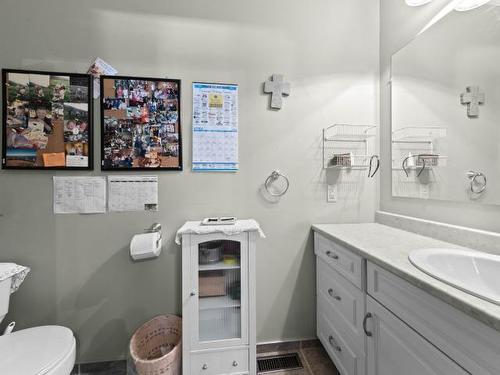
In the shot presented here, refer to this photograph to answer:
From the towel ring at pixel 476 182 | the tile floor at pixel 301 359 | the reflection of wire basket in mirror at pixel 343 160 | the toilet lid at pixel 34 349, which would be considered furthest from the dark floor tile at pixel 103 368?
the towel ring at pixel 476 182

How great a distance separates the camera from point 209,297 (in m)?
1.36

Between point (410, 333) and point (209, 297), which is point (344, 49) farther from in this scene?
point (209, 297)

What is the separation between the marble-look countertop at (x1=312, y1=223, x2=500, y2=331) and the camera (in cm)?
59

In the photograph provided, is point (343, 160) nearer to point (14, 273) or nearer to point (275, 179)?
point (275, 179)

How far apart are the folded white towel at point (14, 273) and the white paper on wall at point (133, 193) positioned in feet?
1.78

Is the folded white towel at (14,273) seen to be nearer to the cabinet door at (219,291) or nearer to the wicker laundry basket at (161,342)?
the wicker laundry basket at (161,342)

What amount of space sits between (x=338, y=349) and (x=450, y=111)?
1.45 metres

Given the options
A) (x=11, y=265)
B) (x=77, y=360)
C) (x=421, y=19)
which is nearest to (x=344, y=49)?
(x=421, y=19)

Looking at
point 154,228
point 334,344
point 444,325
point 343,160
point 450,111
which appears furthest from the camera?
point 343,160

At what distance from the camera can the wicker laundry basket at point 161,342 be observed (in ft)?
4.17

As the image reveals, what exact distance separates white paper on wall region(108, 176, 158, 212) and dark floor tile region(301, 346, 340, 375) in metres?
1.44

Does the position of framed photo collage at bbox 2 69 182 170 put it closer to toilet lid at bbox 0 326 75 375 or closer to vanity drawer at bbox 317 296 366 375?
toilet lid at bbox 0 326 75 375

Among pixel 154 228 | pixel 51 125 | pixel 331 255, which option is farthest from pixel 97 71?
pixel 331 255

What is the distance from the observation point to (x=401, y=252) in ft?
3.39
